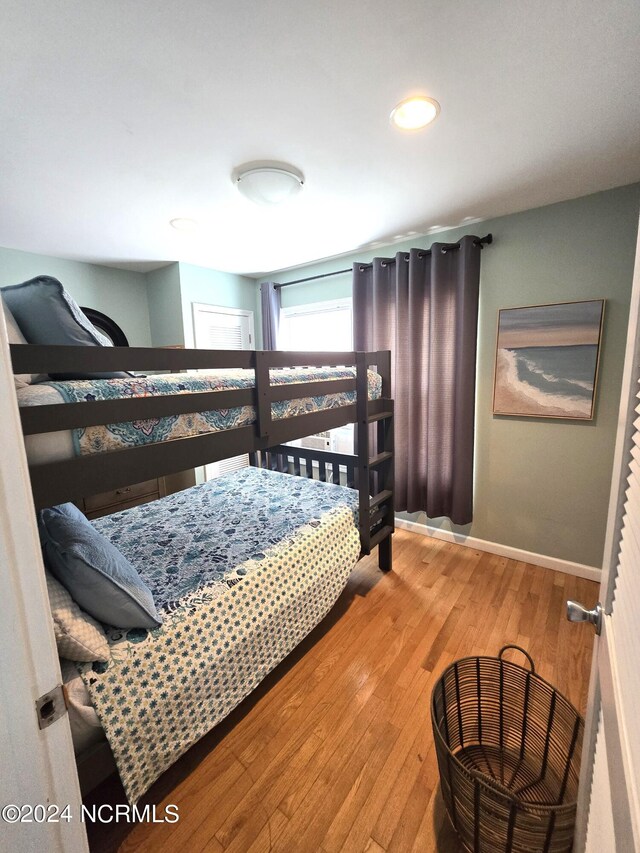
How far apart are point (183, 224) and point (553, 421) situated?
2.82 m

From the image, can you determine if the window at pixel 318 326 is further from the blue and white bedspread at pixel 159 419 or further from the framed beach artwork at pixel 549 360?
the blue and white bedspread at pixel 159 419

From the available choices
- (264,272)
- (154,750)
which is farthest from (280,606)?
(264,272)

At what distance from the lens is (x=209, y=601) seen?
1271 mm

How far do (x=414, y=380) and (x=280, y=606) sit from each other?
6.36ft

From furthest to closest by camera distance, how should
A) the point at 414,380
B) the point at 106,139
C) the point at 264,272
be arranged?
the point at 264,272 → the point at 414,380 → the point at 106,139

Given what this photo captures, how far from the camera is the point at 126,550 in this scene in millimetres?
1629

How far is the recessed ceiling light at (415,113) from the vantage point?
1282mm

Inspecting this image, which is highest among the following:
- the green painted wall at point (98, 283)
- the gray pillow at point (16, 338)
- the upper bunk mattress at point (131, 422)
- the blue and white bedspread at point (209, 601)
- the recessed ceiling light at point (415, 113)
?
the recessed ceiling light at point (415, 113)

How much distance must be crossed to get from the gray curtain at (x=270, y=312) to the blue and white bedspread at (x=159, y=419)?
2106 mm

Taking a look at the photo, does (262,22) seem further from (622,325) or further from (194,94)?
(622,325)

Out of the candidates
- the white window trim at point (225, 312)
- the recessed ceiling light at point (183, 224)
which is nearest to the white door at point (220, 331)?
the white window trim at point (225, 312)

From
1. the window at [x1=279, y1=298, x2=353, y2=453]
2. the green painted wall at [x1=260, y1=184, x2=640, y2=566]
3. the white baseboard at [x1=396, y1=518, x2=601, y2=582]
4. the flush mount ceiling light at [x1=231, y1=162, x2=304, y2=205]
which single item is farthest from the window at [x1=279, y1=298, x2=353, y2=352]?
the white baseboard at [x1=396, y1=518, x2=601, y2=582]

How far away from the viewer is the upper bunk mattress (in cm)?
85

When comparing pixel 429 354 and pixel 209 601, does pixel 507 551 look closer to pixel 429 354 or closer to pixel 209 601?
pixel 429 354
